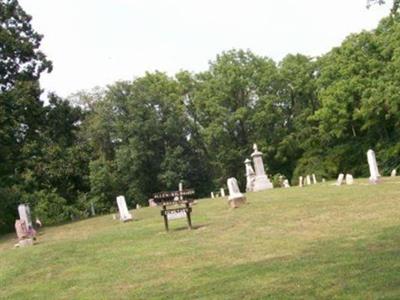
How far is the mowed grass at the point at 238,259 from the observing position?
27.4 ft

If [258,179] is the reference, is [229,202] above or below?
below

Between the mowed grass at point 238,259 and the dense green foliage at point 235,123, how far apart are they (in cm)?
2326

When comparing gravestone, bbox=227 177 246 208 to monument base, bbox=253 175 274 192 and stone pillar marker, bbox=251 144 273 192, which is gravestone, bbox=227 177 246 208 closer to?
stone pillar marker, bbox=251 144 273 192

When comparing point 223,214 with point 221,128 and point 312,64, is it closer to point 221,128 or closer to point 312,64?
point 221,128

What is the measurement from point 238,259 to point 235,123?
148 ft

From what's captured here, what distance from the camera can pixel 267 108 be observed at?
53438mm

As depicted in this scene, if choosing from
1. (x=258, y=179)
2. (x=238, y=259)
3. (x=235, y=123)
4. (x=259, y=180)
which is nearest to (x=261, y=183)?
(x=259, y=180)

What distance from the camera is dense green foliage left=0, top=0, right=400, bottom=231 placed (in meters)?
46.8

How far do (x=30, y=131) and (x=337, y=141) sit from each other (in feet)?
100

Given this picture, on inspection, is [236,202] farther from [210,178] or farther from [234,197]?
[210,178]

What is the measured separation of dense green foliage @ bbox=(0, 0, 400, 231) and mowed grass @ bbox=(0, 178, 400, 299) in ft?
76.3

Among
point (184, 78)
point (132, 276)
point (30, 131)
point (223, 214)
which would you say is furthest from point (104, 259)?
point (184, 78)

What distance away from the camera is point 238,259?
1114 centimetres

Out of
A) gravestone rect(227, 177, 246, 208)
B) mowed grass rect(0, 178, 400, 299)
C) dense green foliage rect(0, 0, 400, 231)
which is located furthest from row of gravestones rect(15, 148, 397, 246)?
dense green foliage rect(0, 0, 400, 231)
